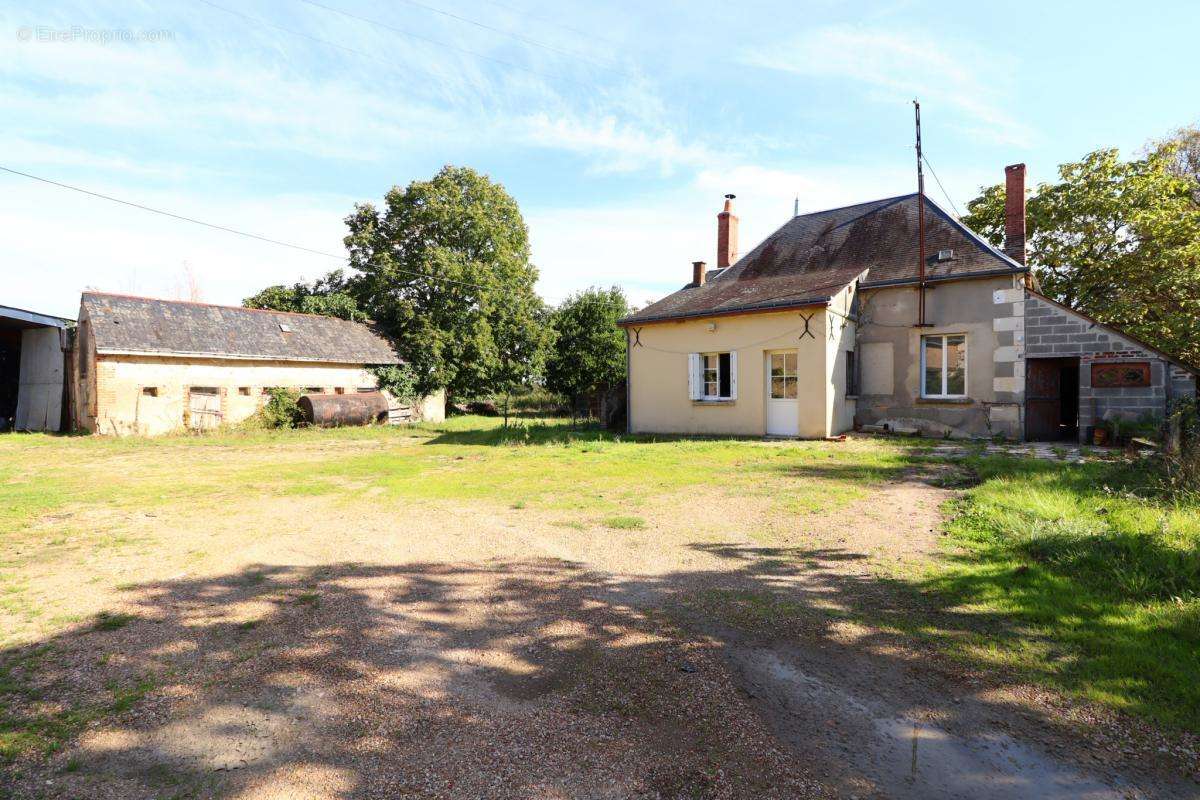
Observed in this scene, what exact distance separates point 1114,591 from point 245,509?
865 cm

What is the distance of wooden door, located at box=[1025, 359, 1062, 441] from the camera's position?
13.5 m

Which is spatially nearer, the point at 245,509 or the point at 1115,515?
the point at 1115,515

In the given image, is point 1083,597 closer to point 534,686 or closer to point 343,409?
point 534,686

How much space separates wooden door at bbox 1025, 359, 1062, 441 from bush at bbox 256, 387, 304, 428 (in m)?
21.9

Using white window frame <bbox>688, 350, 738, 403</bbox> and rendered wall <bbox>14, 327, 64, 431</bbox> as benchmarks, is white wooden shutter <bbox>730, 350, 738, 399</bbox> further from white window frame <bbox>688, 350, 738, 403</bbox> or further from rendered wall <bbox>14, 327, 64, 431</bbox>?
rendered wall <bbox>14, 327, 64, 431</bbox>

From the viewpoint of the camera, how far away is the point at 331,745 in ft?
8.68

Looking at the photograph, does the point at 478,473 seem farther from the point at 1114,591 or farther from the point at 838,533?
the point at 1114,591

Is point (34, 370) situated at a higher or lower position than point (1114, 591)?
higher

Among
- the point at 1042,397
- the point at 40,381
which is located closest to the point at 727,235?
the point at 1042,397

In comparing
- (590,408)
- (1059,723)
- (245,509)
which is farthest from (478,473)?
(590,408)

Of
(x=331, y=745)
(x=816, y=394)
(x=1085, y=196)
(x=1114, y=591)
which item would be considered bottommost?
(x=331, y=745)

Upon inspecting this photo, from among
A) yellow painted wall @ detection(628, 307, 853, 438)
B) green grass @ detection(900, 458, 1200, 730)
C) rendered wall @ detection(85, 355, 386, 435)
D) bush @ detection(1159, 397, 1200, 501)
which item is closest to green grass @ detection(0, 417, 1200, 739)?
green grass @ detection(900, 458, 1200, 730)

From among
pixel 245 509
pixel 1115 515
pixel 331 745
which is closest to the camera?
pixel 331 745

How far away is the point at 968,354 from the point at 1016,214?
3708 mm
